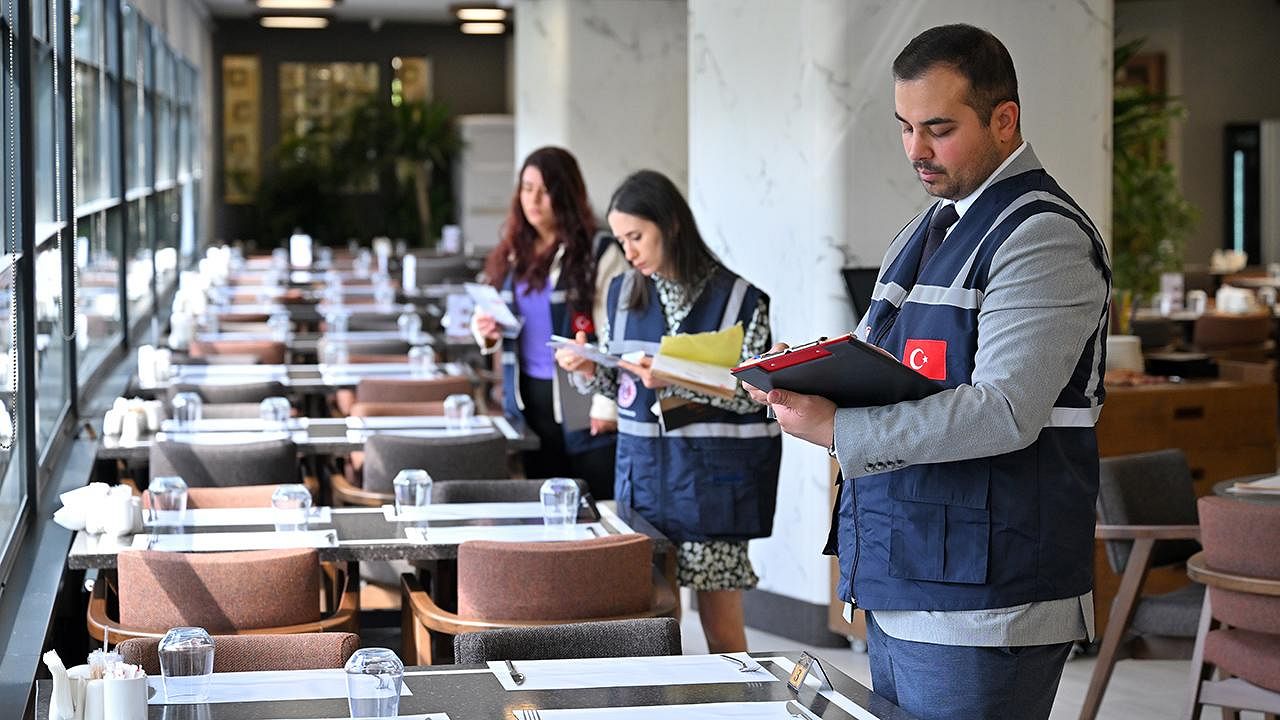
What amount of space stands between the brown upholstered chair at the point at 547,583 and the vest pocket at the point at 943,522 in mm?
1235

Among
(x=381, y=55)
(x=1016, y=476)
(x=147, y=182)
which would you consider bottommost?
(x=1016, y=476)

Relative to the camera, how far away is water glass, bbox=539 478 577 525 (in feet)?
14.4

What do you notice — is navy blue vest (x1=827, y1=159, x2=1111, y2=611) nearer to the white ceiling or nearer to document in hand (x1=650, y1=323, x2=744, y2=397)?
document in hand (x1=650, y1=323, x2=744, y2=397)

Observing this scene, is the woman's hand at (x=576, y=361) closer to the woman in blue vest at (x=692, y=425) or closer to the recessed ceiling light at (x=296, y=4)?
the woman in blue vest at (x=692, y=425)

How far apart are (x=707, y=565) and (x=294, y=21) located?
1617 cm

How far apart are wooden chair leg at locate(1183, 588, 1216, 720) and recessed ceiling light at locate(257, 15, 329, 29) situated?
16379 millimetres

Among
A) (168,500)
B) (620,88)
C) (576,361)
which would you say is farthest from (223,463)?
(620,88)

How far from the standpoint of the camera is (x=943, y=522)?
2.55 meters

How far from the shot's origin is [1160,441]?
6.20 m

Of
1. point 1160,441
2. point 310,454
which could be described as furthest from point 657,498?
point 1160,441

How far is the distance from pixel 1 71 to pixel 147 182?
7.46 metres

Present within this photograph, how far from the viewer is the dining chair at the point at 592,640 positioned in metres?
2.98

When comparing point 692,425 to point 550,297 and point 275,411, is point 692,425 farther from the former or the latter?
point 275,411

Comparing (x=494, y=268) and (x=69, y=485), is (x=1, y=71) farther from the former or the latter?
(x=494, y=268)
